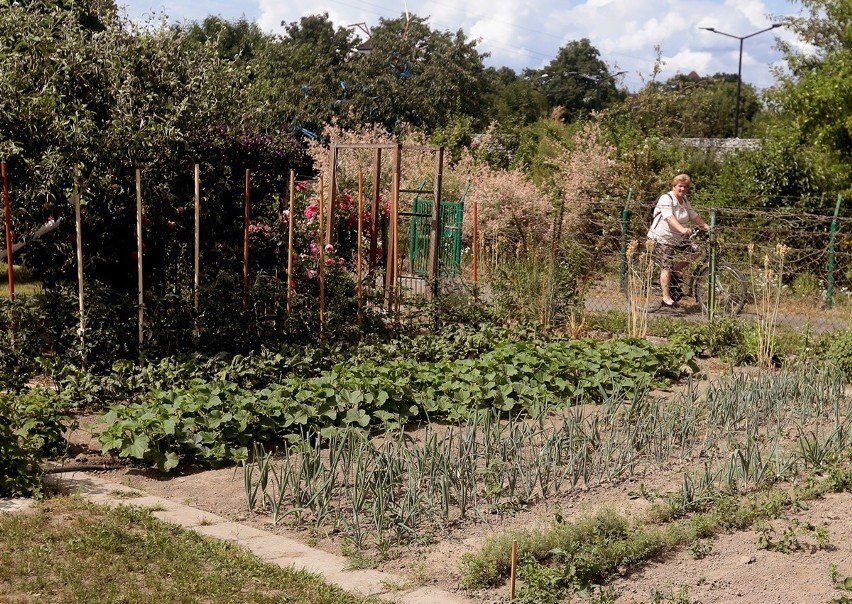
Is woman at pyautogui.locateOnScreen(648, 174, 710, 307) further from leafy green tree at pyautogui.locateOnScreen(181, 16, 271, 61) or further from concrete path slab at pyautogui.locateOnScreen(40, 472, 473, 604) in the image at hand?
leafy green tree at pyautogui.locateOnScreen(181, 16, 271, 61)

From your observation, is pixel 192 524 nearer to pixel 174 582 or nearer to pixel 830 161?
pixel 174 582

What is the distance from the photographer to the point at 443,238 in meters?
15.2

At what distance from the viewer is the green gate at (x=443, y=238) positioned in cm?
1383

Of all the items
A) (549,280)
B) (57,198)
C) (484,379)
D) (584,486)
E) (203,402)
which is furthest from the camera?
(549,280)

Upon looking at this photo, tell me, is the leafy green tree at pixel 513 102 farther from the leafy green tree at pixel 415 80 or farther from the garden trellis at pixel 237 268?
the garden trellis at pixel 237 268

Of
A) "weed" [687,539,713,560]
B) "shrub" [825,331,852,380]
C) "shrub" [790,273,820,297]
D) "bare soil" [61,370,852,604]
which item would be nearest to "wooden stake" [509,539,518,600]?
"bare soil" [61,370,852,604]

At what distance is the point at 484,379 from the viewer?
7.52 m

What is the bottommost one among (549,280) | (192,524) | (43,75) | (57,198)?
(192,524)

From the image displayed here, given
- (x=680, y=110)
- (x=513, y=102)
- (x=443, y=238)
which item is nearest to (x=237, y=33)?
(x=513, y=102)

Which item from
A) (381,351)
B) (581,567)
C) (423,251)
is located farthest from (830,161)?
(581,567)

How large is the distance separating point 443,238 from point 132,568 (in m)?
11.1

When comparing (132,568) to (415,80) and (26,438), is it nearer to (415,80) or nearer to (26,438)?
(26,438)

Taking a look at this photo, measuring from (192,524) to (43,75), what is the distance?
509cm

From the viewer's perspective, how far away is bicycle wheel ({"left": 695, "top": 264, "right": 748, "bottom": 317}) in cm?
1212
